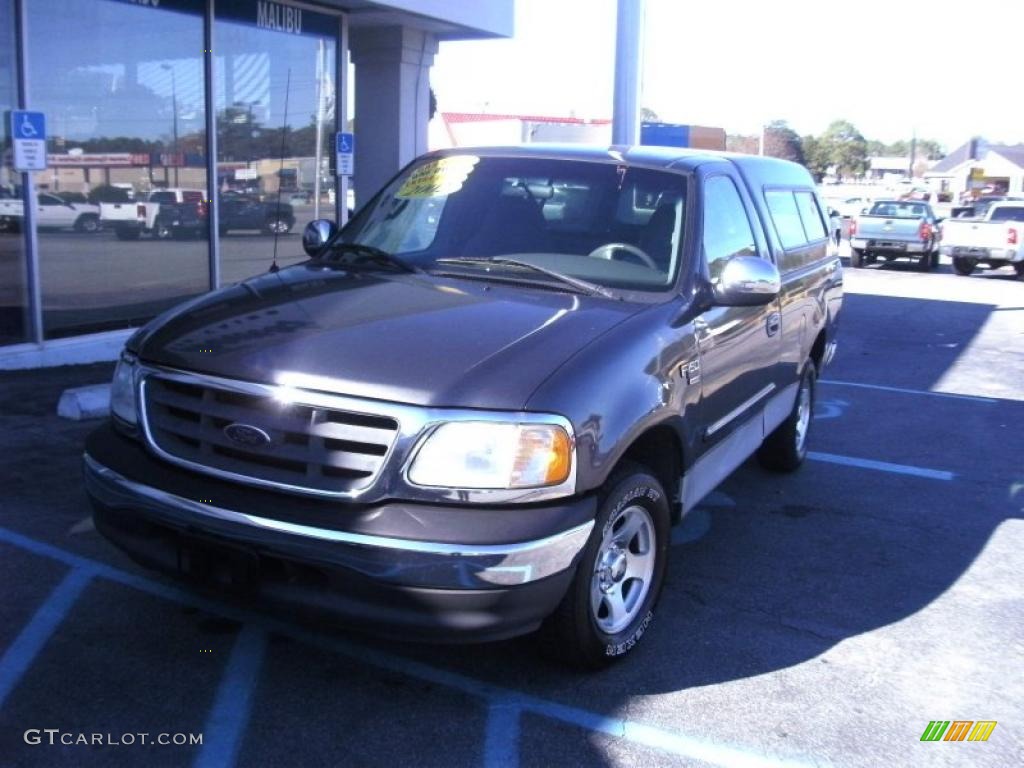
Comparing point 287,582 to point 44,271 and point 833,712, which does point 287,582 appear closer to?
point 833,712

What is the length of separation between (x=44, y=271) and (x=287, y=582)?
6.67 meters

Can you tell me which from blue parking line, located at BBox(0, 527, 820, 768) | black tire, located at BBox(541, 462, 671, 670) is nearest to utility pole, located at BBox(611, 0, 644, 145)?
black tire, located at BBox(541, 462, 671, 670)

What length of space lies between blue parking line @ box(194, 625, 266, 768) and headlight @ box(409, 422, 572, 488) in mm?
1040

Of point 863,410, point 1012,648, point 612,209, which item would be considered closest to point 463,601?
point 612,209

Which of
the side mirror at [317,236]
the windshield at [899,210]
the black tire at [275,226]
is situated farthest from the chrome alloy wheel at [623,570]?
the windshield at [899,210]

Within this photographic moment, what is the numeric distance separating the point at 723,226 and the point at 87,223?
6.45 m

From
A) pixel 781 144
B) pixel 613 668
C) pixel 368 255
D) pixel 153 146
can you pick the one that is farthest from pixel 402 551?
pixel 781 144

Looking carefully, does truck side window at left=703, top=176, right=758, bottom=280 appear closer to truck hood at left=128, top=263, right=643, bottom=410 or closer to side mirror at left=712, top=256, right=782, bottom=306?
side mirror at left=712, top=256, right=782, bottom=306

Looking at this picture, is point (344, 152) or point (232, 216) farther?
point (344, 152)

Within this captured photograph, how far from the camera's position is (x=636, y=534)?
160 inches

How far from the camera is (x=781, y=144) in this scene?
62375 millimetres

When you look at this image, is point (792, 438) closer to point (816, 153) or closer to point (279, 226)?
point (279, 226)

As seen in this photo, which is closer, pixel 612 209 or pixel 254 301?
pixel 254 301

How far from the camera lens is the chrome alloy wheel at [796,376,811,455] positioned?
6710mm
